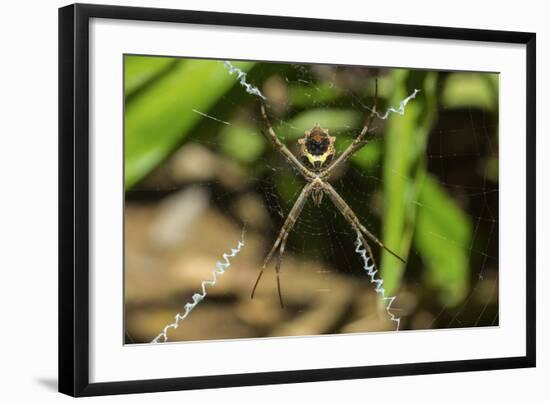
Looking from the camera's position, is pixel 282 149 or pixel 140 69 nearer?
pixel 140 69

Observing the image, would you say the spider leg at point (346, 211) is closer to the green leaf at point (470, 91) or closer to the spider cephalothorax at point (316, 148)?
the spider cephalothorax at point (316, 148)

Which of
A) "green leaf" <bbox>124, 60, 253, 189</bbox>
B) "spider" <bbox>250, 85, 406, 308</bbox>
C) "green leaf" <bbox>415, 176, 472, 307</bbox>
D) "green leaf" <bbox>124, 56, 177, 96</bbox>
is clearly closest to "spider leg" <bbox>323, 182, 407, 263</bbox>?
"spider" <bbox>250, 85, 406, 308</bbox>

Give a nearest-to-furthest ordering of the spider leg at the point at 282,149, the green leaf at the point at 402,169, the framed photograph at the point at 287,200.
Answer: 1. the framed photograph at the point at 287,200
2. the spider leg at the point at 282,149
3. the green leaf at the point at 402,169

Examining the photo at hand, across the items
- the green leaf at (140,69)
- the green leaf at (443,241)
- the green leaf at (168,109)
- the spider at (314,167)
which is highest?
the green leaf at (140,69)

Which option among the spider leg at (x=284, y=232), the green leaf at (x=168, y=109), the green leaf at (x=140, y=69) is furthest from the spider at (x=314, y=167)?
the green leaf at (x=140, y=69)

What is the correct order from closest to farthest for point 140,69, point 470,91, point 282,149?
point 140,69 < point 282,149 < point 470,91

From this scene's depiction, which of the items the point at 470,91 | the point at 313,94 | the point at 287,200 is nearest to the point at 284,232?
the point at 287,200

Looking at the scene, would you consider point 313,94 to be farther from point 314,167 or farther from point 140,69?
point 140,69
